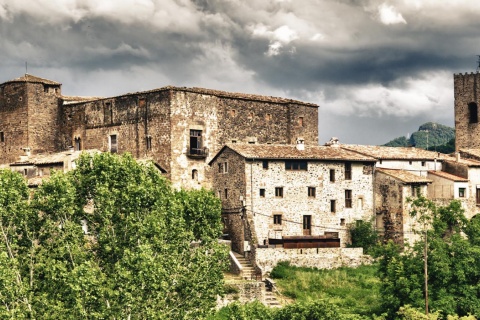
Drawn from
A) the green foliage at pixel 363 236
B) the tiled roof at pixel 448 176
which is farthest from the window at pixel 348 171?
the tiled roof at pixel 448 176

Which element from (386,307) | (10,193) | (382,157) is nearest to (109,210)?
(10,193)

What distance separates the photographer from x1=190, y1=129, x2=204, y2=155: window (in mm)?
57938

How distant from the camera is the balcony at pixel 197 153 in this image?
5759cm

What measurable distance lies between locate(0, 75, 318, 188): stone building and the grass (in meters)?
12.6

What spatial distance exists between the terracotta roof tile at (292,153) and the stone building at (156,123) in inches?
213

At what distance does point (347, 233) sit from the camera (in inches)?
2149

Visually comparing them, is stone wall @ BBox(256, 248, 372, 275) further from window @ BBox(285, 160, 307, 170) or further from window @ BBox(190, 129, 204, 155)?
window @ BBox(190, 129, 204, 155)

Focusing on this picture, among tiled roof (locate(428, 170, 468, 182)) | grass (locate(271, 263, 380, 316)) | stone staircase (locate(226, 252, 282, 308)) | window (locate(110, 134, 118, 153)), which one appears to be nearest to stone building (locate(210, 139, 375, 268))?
stone staircase (locate(226, 252, 282, 308))

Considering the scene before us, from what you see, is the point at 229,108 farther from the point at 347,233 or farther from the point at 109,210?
the point at 109,210

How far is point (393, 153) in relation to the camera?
60.9m

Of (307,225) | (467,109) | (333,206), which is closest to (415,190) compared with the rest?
(333,206)

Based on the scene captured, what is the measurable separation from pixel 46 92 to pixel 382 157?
27.3 m

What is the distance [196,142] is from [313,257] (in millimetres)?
13376

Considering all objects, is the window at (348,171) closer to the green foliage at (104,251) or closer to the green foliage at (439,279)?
the green foliage at (439,279)
